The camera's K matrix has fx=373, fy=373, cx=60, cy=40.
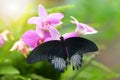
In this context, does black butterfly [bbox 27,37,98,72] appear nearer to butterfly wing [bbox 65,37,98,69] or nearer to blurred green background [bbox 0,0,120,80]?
butterfly wing [bbox 65,37,98,69]

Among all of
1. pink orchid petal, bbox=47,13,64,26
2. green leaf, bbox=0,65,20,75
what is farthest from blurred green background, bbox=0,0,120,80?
pink orchid petal, bbox=47,13,64,26

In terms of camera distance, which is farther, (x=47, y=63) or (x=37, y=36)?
(x=47, y=63)

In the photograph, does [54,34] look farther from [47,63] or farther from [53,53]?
[47,63]

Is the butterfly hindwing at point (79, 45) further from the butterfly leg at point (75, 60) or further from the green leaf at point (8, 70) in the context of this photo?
the green leaf at point (8, 70)

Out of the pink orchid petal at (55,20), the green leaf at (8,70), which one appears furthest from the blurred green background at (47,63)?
the pink orchid petal at (55,20)

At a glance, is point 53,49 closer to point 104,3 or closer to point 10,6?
point 104,3

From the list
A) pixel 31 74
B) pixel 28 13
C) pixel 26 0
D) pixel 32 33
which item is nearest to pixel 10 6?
pixel 26 0

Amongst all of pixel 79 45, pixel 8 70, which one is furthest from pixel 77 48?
pixel 8 70
